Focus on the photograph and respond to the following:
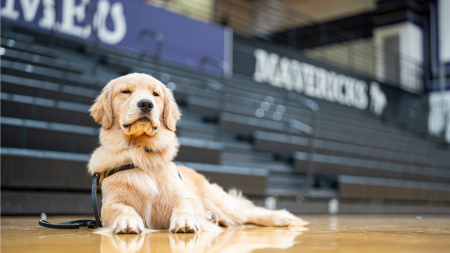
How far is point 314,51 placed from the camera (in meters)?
16.7

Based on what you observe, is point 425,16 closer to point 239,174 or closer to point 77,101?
point 239,174

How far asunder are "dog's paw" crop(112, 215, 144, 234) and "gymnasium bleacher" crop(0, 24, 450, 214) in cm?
176

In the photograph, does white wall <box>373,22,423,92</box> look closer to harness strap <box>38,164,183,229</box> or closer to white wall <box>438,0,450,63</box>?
white wall <box>438,0,450,63</box>

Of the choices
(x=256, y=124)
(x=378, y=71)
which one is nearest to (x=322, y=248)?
(x=256, y=124)

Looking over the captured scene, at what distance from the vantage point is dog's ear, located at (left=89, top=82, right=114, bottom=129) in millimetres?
1960

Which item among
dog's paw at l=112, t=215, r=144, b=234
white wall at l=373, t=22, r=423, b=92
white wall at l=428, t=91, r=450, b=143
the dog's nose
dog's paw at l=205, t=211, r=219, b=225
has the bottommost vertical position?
dog's paw at l=205, t=211, r=219, b=225

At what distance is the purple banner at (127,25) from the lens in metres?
5.46

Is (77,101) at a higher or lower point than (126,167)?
higher

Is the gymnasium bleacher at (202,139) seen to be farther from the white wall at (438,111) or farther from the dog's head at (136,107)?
the white wall at (438,111)

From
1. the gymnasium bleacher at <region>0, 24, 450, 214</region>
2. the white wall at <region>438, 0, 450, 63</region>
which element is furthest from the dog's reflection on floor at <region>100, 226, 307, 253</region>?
the white wall at <region>438, 0, 450, 63</region>

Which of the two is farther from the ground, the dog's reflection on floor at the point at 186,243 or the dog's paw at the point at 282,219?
the dog's reflection on floor at the point at 186,243

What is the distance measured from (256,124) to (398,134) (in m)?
5.76

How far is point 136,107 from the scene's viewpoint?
5.94ft

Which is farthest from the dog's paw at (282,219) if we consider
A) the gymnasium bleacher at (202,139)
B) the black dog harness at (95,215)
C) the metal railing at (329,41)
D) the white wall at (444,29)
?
the white wall at (444,29)
